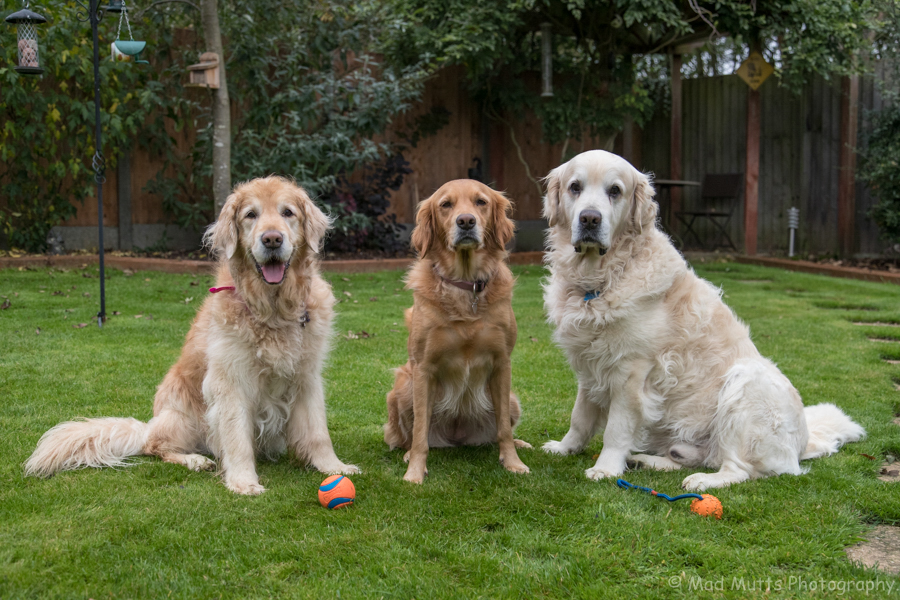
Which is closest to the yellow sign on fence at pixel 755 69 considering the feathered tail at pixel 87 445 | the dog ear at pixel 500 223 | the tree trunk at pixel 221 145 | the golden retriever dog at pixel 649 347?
the tree trunk at pixel 221 145

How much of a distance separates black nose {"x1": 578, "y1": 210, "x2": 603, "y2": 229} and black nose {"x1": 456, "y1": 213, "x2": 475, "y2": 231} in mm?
511

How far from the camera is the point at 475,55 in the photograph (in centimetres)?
1003

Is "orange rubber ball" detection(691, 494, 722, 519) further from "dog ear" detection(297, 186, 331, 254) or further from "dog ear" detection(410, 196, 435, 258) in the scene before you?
"dog ear" detection(297, 186, 331, 254)

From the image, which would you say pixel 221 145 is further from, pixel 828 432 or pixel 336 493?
pixel 828 432

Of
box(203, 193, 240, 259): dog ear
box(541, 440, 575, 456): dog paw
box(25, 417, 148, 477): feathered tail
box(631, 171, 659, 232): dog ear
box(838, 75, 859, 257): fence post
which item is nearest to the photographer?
box(25, 417, 148, 477): feathered tail

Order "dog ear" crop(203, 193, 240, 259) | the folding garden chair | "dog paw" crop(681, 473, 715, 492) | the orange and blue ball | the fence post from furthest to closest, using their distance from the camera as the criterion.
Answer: the folding garden chair, the fence post, "dog ear" crop(203, 193, 240, 259), "dog paw" crop(681, 473, 715, 492), the orange and blue ball

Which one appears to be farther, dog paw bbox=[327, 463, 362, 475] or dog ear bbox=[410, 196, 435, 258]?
dog ear bbox=[410, 196, 435, 258]

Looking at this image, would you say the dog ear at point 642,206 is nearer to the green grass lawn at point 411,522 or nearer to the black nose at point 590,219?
the black nose at point 590,219

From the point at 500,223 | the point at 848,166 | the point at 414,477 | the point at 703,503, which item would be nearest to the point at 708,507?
the point at 703,503

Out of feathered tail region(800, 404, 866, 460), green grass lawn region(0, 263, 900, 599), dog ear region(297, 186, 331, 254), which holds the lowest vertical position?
green grass lawn region(0, 263, 900, 599)

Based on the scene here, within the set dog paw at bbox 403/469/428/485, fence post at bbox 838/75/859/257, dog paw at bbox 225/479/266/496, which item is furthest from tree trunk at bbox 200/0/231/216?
fence post at bbox 838/75/859/257

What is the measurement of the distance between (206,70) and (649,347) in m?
7.14

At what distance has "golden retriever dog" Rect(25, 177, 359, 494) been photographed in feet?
11.0

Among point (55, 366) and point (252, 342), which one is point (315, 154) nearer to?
point (55, 366)
